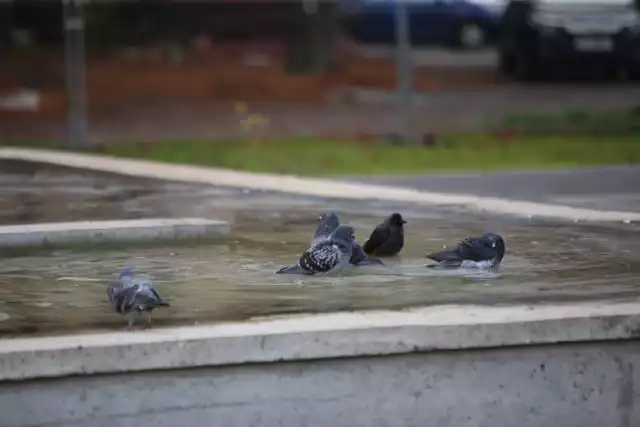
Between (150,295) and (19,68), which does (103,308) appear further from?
(19,68)

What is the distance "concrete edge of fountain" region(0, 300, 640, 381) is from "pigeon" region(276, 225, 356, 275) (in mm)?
1195

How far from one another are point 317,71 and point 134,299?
22.0 meters


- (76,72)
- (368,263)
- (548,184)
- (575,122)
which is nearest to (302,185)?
(548,184)

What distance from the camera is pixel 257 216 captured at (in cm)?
1007

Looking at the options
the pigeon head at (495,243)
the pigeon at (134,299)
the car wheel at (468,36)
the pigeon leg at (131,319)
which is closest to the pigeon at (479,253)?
the pigeon head at (495,243)

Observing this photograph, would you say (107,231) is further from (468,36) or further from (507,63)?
(468,36)

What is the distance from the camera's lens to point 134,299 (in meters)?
5.59

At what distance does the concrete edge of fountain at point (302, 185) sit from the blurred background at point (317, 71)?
63.3 inches

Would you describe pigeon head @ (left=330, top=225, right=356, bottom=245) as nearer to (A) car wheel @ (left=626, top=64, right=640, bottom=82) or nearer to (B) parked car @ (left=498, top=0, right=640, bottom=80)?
(B) parked car @ (left=498, top=0, right=640, bottom=80)

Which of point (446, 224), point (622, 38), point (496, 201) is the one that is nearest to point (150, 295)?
point (446, 224)

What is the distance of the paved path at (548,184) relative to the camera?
11898 millimetres

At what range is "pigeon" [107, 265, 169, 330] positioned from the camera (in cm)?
559

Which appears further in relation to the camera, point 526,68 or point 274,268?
point 526,68

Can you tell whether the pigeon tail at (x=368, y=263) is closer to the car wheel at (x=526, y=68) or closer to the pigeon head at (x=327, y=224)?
the pigeon head at (x=327, y=224)
